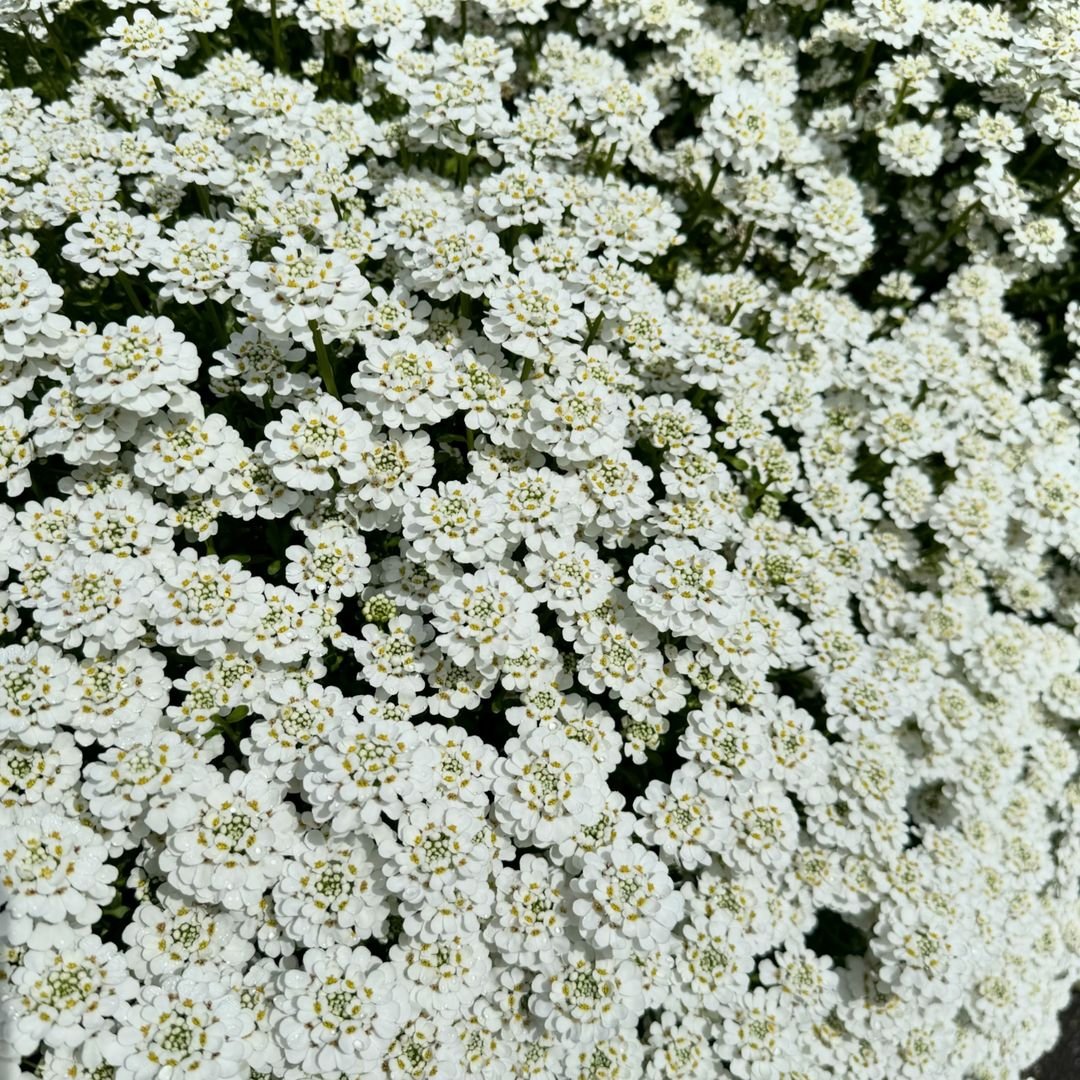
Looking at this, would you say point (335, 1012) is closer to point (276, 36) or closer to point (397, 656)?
point (397, 656)

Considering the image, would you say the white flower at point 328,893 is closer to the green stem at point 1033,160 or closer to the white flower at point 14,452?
the white flower at point 14,452

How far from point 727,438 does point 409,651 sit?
213cm

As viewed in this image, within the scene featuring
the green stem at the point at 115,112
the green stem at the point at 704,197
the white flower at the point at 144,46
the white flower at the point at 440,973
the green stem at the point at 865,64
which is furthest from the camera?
the green stem at the point at 865,64

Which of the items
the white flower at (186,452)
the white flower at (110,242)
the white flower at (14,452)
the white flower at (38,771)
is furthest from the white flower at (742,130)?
the white flower at (38,771)

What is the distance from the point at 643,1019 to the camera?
484cm

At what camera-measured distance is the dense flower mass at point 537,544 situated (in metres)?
3.68

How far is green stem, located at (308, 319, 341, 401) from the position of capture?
13.2 feet

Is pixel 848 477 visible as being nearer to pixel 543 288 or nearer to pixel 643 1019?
pixel 543 288

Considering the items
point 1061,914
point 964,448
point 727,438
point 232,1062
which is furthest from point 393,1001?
point 1061,914

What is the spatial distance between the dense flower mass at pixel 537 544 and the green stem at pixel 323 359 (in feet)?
0.12

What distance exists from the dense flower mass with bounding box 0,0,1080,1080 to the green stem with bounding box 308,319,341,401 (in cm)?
4

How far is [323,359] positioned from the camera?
4117 millimetres

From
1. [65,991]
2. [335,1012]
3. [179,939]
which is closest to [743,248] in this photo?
[335,1012]

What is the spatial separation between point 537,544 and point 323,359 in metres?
1.32
